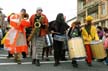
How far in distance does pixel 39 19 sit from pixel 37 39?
66 centimetres

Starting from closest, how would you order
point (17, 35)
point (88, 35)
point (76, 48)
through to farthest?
point (76, 48)
point (17, 35)
point (88, 35)

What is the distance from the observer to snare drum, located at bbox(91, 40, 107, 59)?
40.5 feet

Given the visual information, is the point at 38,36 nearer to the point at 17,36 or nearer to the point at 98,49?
the point at 17,36

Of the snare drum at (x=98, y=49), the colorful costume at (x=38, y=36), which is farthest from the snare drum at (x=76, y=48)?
the colorful costume at (x=38, y=36)

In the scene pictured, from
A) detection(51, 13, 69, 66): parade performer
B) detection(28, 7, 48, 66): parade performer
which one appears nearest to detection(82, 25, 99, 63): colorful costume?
detection(51, 13, 69, 66): parade performer

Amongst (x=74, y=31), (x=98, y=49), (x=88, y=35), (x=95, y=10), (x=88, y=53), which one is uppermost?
(x=95, y=10)

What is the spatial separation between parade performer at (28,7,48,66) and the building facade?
1606 inches

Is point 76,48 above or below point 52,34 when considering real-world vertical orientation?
below

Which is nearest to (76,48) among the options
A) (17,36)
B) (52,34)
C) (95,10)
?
(52,34)

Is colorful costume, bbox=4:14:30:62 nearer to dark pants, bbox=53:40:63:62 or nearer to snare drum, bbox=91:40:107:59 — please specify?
dark pants, bbox=53:40:63:62

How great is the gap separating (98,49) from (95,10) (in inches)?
1979

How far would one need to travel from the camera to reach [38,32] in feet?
39.8

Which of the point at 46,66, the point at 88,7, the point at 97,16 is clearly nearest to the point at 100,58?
the point at 46,66

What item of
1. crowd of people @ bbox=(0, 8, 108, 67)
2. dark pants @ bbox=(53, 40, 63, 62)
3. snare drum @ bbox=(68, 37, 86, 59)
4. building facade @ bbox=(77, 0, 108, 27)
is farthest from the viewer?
building facade @ bbox=(77, 0, 108, 27)
